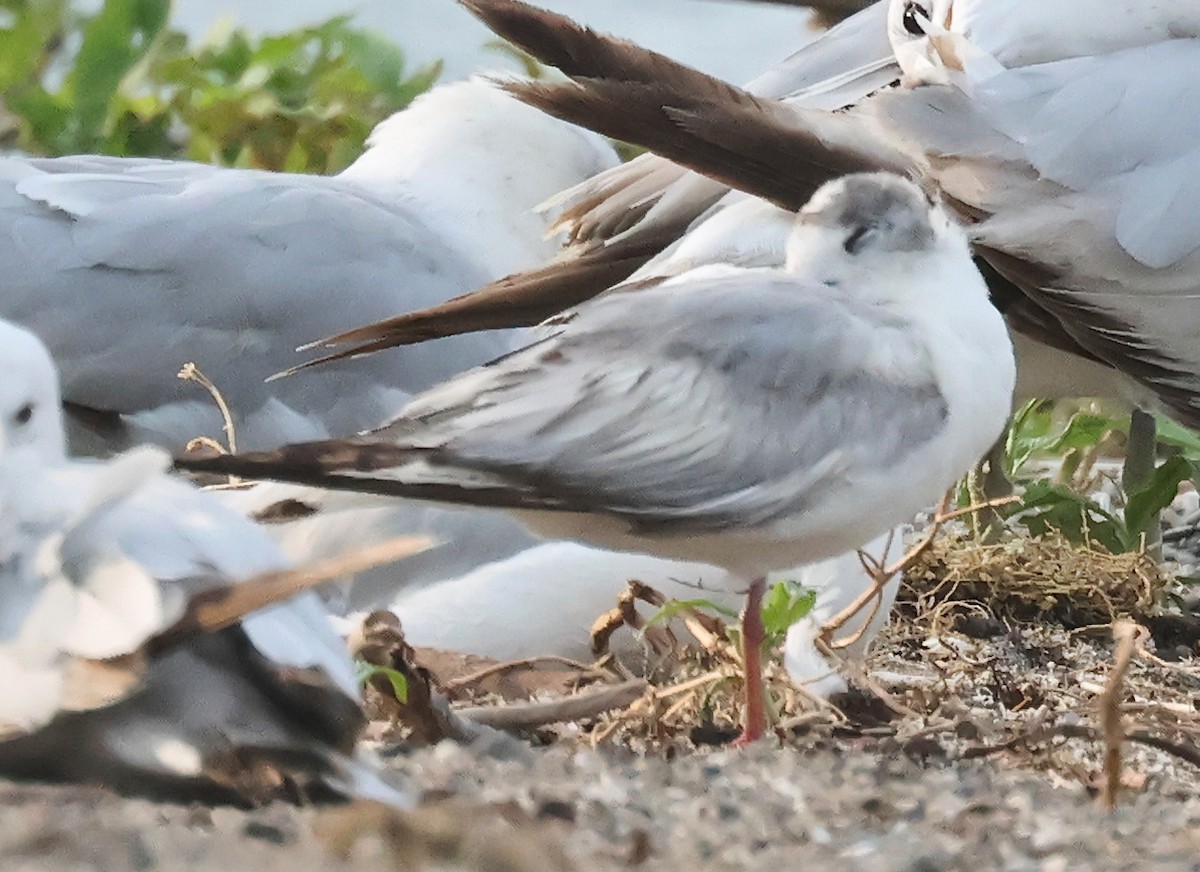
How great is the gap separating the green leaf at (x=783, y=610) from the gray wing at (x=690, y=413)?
346 millimetres

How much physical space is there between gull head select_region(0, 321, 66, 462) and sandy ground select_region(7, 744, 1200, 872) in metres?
0.33

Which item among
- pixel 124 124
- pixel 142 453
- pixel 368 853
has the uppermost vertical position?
pixel 142 453

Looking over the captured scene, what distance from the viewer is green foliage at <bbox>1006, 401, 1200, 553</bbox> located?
131 inches

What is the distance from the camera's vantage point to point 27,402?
1672mm

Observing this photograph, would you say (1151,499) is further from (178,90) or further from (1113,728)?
(178,90)

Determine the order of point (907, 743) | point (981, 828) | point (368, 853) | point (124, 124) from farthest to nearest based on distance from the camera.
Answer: point (124, 124) < point (907, 743) < point (981, 828) < point (368, 853)

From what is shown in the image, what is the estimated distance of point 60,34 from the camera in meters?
4.69

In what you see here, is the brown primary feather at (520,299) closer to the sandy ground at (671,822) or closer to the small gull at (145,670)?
the sandy ground at (671,822)

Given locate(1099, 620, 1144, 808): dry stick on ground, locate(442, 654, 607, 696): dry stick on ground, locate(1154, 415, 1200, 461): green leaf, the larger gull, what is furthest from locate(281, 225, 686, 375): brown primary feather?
locate(1154, 415, 1200, 461): green leaf

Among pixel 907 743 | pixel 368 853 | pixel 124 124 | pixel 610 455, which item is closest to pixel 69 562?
pixel 368 853

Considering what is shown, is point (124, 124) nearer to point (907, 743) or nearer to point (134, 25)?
point (134, 25)

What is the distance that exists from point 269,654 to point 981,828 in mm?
584

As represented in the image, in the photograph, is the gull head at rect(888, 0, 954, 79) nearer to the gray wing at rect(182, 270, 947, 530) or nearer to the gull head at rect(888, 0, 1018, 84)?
the gull head at rect(888, 0, 1018, 84)

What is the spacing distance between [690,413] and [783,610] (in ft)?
1.32
